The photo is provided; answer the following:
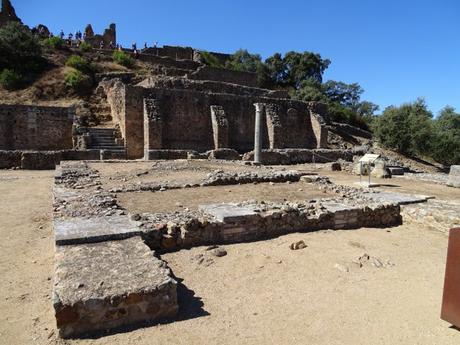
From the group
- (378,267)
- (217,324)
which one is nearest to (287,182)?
(378,267)

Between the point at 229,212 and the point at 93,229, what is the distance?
2.05 metres

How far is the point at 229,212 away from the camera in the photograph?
5598 mm

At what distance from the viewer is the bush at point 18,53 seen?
26.7 metres

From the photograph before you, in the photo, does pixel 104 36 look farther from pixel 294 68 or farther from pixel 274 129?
pixel 274 129

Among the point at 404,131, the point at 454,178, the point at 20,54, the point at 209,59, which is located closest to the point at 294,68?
the point at 209,59

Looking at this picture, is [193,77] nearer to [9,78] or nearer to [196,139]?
[196,139]

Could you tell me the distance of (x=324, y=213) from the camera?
6188 millimetres

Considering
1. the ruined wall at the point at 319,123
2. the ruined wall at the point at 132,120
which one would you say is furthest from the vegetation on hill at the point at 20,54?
the ruined wall at the point at 319,123

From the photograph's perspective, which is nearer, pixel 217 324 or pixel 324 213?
pixel 217 324

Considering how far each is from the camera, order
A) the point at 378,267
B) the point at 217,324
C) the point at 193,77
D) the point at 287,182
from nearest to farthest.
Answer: the point at 217,324 < the point at 378,267 < the point at 287,182 < the point at 193,77

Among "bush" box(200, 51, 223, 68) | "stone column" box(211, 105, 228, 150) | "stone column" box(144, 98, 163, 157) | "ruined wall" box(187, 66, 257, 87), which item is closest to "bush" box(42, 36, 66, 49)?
"ruined wall" box(187, 66, 257, 87)

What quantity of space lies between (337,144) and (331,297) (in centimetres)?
2576

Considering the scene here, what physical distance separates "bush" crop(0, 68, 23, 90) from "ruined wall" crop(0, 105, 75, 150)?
861 centimetres

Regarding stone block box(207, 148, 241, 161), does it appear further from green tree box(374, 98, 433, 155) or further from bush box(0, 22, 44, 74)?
bush box(0, 22, 44, 74)
